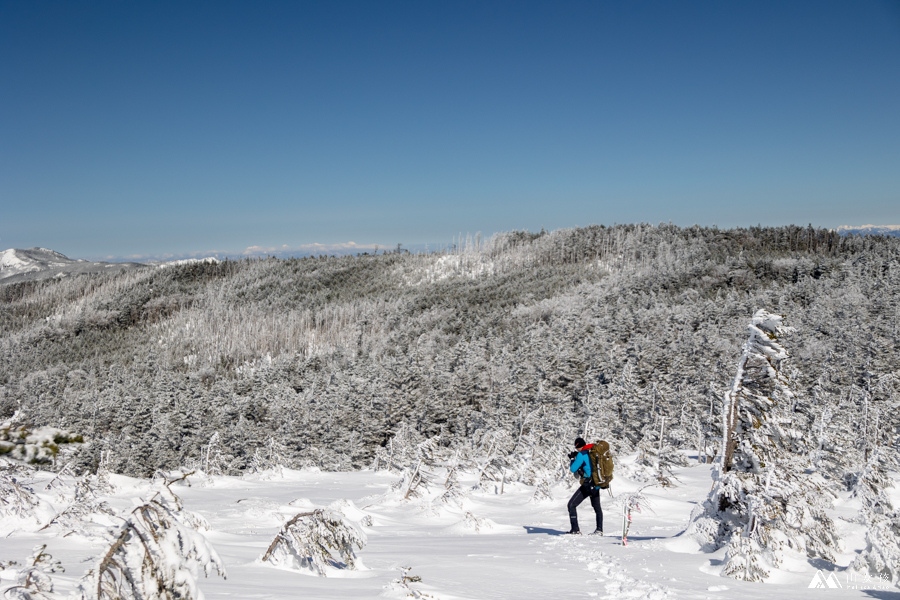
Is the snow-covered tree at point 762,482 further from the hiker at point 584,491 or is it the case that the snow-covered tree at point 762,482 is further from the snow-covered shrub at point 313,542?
the snow-covered shrub at point 313,542

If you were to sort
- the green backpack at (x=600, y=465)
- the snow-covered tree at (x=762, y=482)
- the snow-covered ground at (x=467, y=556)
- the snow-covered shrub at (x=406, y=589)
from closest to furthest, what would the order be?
the snow-covered shrub at (x=406, y=589), the snow-covered ground at (x=467, y=556), the snow-covered tree at (x=762, y=482), the green backpack at (x=600, y=465)

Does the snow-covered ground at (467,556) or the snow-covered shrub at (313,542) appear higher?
the snow-covered shrub at (313,542)

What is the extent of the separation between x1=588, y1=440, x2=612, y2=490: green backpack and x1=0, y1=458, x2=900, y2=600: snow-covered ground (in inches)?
36.9

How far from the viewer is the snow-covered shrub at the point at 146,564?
10.2 feet

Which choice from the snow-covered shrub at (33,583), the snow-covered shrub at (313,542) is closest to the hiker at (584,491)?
the snow-covered shrub at (313,542)

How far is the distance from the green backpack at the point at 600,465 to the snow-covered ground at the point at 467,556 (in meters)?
0.94

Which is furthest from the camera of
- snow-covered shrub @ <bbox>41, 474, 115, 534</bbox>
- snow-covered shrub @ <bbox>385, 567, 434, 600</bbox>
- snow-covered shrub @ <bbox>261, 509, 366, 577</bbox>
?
snow-covered shrub @ <bbox>41, 474, 115, 534</bbox>

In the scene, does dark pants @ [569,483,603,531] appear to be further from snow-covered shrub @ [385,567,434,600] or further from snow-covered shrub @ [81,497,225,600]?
snow-covered shrub @ [81,497,225,600]

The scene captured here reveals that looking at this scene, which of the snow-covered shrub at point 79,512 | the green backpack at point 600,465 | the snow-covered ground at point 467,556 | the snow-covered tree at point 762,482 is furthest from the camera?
the green backpack at point 600,465

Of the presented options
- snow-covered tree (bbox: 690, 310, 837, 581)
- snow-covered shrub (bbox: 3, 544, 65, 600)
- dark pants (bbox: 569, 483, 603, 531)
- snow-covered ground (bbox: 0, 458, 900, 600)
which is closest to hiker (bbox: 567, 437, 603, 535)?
dark pants (bbox: 569, 483, 603, 531)

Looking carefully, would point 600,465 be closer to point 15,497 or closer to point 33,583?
point 33,583

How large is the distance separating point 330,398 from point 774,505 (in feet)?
176

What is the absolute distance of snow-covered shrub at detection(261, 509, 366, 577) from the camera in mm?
5691

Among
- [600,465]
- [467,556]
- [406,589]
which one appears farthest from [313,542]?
[600,465]
